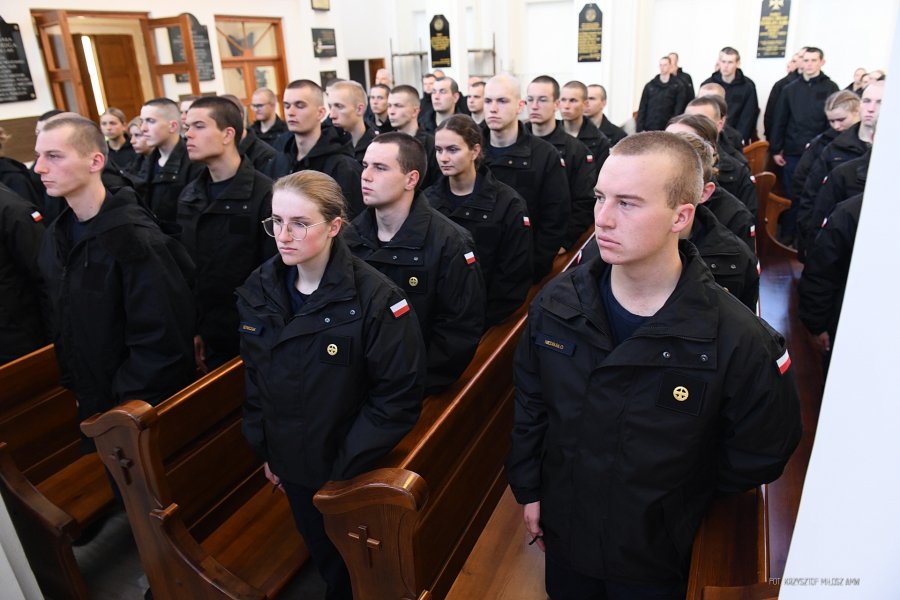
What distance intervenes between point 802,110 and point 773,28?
2959mm

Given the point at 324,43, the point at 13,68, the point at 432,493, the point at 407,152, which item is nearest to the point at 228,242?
the point at 407,152

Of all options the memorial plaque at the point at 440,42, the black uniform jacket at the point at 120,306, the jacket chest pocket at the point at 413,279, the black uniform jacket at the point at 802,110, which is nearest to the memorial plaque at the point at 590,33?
the memorial plaque at the point at 440,42

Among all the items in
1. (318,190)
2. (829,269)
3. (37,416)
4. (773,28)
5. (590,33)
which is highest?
(590,33)

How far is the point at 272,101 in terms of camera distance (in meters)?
6.09

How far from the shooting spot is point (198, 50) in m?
9.02

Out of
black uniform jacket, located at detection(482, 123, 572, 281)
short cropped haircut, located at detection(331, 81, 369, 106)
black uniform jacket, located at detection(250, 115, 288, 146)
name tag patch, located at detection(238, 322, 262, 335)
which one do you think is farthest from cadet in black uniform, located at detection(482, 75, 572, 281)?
black uniform jacket, located at detection(250, 115, 288, 146)

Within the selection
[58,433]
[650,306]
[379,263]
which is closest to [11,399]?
[58,433]

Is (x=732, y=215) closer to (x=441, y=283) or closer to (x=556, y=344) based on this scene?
(x=441, y=283)

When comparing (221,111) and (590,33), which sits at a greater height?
(590,33)

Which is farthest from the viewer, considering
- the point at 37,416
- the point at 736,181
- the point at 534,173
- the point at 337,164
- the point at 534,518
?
the point at 337,164

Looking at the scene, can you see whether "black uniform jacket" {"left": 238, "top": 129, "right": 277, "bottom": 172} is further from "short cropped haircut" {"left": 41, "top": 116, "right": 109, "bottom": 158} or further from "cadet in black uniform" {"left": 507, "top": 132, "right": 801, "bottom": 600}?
"cadet in black uniform" {"left": 507, "top": 132, "right": 801, "bottom": 600}

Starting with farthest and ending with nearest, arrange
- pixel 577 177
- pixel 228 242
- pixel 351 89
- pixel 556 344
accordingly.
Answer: pixel 351 89
pixel 577 177
pixel 228 242
pixel 556 344

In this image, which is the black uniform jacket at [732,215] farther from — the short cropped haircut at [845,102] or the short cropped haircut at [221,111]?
the short cropped haircut at [845,102]

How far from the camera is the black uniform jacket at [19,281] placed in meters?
2.91
